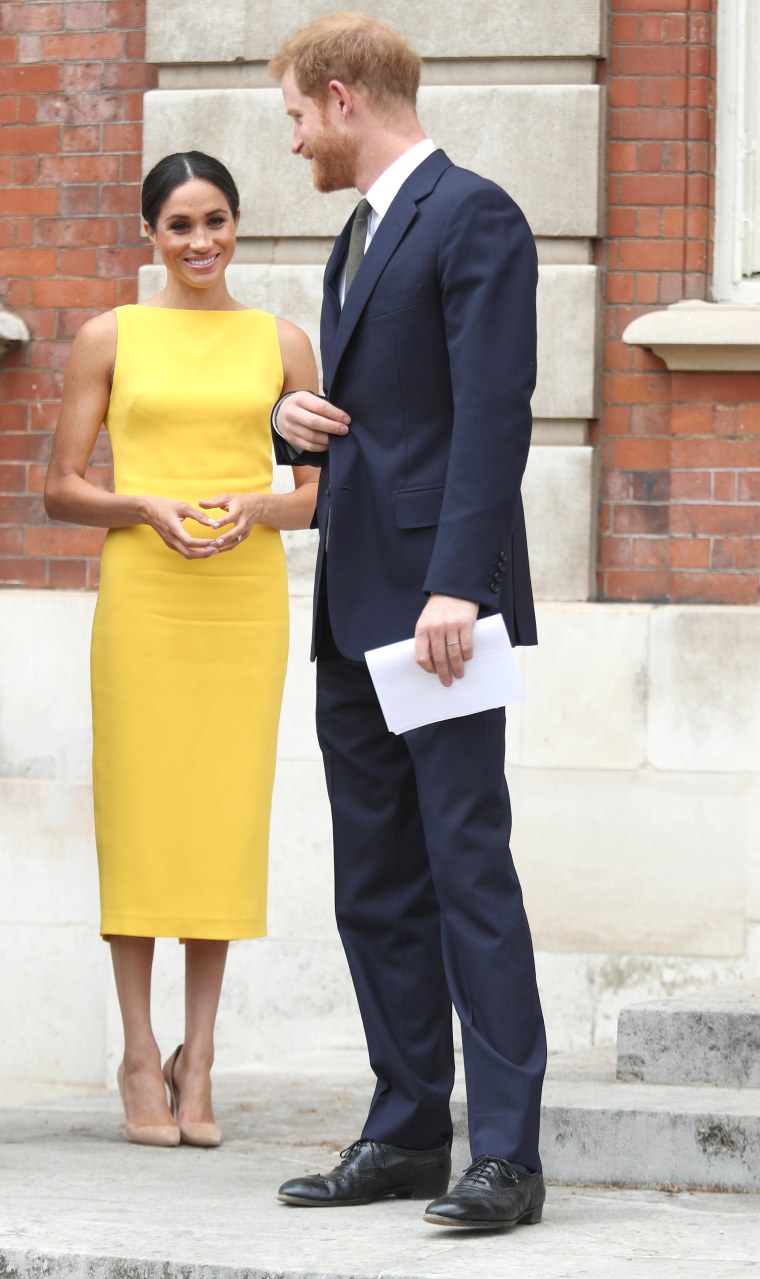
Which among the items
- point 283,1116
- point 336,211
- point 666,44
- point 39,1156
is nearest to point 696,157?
point 666,44

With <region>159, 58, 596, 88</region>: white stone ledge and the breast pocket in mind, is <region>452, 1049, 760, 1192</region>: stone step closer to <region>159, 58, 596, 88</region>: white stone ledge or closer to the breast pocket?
the breast pocket

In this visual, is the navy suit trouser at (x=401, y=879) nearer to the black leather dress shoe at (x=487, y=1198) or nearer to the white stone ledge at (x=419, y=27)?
the black leather dress shoe at (x=487, y=1198)

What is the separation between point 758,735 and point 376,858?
2072 mm

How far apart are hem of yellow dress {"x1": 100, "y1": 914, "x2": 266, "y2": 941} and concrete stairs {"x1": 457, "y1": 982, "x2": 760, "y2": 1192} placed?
26.5 inches

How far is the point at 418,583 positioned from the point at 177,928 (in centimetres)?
129

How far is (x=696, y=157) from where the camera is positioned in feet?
17.1

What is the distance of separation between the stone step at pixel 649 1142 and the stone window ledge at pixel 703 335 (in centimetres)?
216

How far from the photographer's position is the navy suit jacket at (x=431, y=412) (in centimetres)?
288

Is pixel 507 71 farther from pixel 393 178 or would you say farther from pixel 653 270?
pixel 393 178

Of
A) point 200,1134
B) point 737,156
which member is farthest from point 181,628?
point 737,156

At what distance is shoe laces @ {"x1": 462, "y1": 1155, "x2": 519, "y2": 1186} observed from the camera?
289 cm

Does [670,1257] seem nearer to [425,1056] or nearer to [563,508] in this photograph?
[425,1056]

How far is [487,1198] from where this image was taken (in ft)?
9.37

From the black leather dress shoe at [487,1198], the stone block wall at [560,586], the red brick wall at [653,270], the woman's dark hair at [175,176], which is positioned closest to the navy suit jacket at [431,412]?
the black leather dress shoe at [487,1198]
